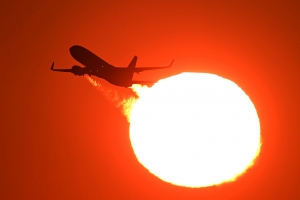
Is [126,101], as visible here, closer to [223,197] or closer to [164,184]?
[164,184]

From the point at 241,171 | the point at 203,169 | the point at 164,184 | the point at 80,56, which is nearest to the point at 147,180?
the point at 164,184

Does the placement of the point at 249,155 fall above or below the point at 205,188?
above

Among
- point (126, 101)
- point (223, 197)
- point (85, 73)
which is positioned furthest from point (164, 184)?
point (85, 73)

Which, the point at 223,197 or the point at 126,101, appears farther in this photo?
the point at 126,101

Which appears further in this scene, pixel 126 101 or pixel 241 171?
pixel 126 101

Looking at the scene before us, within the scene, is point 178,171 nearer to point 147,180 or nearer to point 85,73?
point 147,180

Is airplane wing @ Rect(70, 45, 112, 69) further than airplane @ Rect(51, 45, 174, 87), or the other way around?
airplane wing @ Rect(70, 45, 112, 69)

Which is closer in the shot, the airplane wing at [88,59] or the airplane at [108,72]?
the airplane at [108,72]

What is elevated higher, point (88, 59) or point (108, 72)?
point (88, 59)

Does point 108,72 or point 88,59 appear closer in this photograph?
point 108,72
